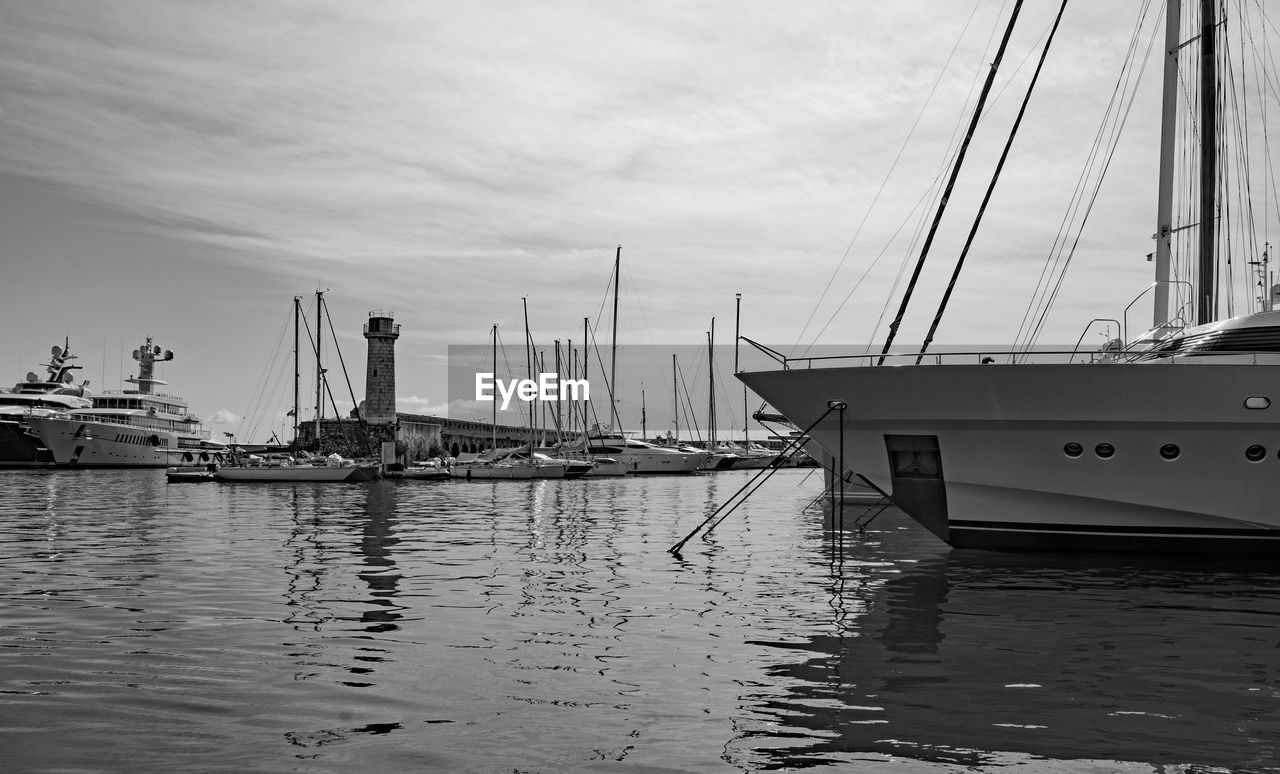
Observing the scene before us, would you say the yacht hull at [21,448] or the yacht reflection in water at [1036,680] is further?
the yacht hull at [21,448]

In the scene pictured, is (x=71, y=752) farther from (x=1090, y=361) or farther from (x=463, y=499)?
(x=463, y=499)

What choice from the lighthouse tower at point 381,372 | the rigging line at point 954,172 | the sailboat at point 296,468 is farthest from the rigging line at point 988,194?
the lighthouse tower at point 381,372

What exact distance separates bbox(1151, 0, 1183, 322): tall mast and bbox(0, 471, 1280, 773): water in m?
7.37

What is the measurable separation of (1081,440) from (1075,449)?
17 cm

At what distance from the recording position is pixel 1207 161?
19484 mm

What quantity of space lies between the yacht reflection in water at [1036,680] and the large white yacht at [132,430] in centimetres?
8011

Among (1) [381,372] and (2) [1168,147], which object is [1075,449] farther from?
(1) [381,372]

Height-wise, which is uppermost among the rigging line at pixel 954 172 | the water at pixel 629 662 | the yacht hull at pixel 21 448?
the rigging line at pixel 954 172

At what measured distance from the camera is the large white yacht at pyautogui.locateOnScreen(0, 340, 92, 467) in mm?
83312

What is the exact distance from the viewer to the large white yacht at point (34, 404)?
83312 mm

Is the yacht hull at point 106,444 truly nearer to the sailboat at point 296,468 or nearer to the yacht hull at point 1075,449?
the sailboat at point 296,468

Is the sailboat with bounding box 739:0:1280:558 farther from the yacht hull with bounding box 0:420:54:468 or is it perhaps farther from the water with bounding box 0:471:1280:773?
the yacht hull with bounding box 0:420:54:468

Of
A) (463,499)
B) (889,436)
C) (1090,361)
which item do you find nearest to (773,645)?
(889,436)

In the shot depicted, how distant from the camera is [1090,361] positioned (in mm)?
15156
